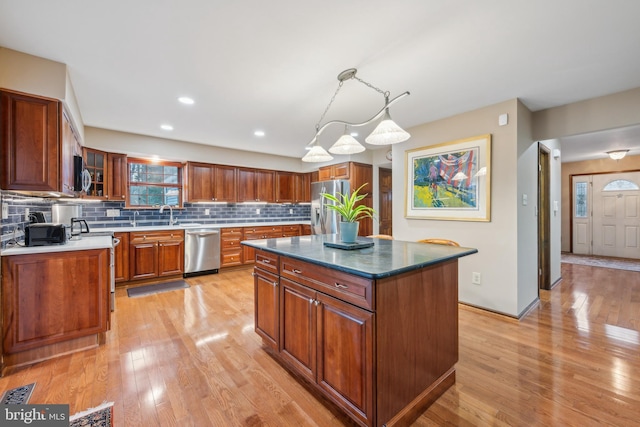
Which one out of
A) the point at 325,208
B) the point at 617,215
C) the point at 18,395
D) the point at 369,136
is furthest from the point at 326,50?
the point at 617,215

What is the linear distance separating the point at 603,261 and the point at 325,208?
235 inches

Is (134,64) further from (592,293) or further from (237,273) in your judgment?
(592,293)

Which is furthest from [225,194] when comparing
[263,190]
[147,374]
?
[147,374]

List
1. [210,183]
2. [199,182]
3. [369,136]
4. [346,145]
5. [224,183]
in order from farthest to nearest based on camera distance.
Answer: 1. [224,183]
2. [210,183]
3. [199,182]
4. [346,145]
5. [369,136]

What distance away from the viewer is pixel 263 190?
5812 millimetres

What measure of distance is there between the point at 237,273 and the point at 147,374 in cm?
300

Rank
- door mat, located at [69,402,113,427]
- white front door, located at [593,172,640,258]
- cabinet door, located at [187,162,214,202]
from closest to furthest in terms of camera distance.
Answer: door mat, located at [69,402,113,427] → cabinet door, located at [187,162,214,202] → white front door, located at [593,172,640,258]

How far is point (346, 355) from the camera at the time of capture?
148 centimetres

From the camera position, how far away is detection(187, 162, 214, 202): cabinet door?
4867mm

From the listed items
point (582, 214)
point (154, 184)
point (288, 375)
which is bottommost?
point (288, 375)

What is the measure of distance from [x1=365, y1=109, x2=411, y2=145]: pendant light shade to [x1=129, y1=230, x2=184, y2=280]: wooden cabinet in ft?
12.6

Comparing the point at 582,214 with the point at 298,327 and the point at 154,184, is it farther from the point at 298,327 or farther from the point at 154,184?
the point at 154,184

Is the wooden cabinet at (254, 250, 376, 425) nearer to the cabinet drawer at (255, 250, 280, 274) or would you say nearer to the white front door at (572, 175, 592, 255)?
the cabinet drawer at (255, 250, 280, 274)

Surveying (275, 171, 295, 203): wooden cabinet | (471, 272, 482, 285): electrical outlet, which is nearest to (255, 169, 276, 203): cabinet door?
(275, 171, 295, 203): wooden cabinet
